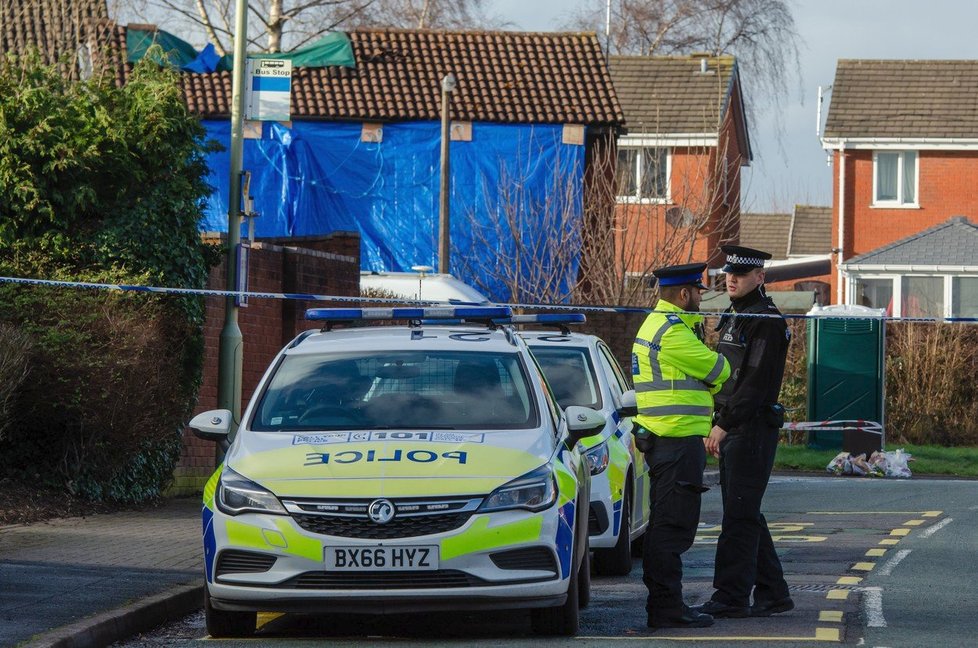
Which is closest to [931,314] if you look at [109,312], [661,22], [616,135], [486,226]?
[616,135]

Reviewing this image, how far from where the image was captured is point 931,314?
138 ft

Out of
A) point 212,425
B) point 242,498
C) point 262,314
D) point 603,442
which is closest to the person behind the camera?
point 242,498

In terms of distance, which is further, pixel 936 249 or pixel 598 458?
pixel 936 249

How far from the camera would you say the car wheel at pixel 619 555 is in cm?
1166

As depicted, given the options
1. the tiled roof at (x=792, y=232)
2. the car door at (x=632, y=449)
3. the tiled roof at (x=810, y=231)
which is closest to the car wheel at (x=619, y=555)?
the car door at (x=632, y=449)

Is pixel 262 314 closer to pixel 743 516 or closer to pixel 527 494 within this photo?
pixel 743 516

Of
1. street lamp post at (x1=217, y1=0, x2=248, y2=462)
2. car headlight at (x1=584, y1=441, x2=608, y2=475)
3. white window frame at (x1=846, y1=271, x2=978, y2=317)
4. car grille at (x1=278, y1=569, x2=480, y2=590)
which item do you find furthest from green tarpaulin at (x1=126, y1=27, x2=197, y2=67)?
car grille at (x1=278, y1=569, x2=480, y2=590)

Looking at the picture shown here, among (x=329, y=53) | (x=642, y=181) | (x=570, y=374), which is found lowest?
(x=570, y=374)

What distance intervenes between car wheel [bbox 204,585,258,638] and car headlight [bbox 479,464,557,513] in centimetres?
143

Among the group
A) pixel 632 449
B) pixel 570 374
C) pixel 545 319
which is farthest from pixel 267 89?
pixel 632 449

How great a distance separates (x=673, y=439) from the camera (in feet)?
29.6

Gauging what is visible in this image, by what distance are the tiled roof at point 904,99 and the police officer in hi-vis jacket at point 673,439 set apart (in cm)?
3613

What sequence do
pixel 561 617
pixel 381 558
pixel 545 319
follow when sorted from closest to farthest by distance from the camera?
pixel 381 558, pixel 561 617, pixel 545 319

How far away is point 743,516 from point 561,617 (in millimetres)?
1351
